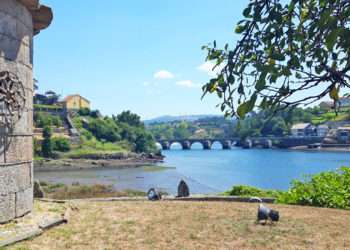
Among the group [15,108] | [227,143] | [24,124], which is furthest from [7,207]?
[227,143]

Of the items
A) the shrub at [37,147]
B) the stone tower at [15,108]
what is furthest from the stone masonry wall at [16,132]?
the shrub at [37,147]

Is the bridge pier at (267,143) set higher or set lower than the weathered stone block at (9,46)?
lower

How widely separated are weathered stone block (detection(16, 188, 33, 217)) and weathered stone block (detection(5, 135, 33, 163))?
0.71 m

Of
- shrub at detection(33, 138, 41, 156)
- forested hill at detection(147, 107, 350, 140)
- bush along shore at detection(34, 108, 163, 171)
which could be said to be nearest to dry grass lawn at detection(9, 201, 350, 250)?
forested hill at detection(147, 107, 350, 140)

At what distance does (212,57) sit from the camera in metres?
3.14

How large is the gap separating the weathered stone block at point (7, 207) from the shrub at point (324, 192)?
7569mm

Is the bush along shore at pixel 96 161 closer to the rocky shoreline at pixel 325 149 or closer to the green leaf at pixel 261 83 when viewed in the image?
the rocky shoreline at pixel 325 149

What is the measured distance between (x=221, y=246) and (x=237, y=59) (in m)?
4.77

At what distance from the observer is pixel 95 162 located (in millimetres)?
77625

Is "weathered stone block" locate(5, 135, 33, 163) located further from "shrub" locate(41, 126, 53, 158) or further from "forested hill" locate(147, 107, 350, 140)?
"shrub" locate(41, 126, 53, 158)

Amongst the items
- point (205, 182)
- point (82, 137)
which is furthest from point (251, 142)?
point (205, 182)

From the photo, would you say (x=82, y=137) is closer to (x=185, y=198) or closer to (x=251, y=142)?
(x=251, y=142)

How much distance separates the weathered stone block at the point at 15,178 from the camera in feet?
26.1

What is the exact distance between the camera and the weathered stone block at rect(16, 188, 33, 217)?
8.40 m
